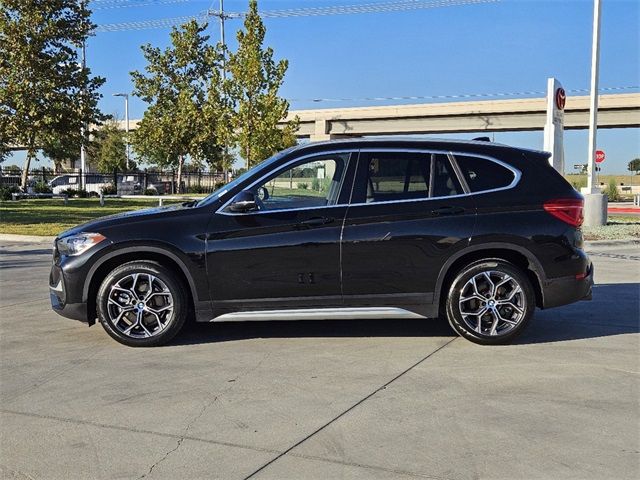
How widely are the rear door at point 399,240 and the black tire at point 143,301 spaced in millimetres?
1507

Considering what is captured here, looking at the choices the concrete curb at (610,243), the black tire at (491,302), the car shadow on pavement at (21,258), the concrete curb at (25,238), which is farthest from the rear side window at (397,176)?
the concrete curb at (25,238)

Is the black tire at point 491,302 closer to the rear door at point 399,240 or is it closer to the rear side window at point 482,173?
the rear door at point 399,240

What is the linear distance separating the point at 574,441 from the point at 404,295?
85.1 inches

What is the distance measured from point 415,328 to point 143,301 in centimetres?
262

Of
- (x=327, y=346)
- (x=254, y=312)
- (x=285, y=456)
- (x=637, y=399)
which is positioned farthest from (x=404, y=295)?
(x=285, y=456)

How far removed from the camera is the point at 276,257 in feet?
18.1

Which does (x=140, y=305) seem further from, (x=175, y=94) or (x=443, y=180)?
(x=175, y=94)

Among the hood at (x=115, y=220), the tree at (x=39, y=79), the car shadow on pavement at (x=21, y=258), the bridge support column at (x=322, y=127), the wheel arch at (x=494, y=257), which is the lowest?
the car shadow on pavement at (x=21, y=258)

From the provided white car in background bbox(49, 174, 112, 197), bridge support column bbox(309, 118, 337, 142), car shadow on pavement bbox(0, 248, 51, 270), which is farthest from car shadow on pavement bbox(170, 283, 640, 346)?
bridge support column bbox(309, 118, 337, 142)

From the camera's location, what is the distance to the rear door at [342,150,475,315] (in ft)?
18.1

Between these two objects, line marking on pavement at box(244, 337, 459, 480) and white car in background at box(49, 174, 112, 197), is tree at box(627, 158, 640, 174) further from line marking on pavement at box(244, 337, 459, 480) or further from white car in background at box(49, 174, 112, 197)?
line marking on pavement at box(244, 337, 459, 480)

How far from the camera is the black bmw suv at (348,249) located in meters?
5.52

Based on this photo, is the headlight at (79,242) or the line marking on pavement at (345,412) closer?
the line marking on pavement at (345,412)

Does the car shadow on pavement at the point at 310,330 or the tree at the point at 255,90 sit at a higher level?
the tree at the point at 255,90
